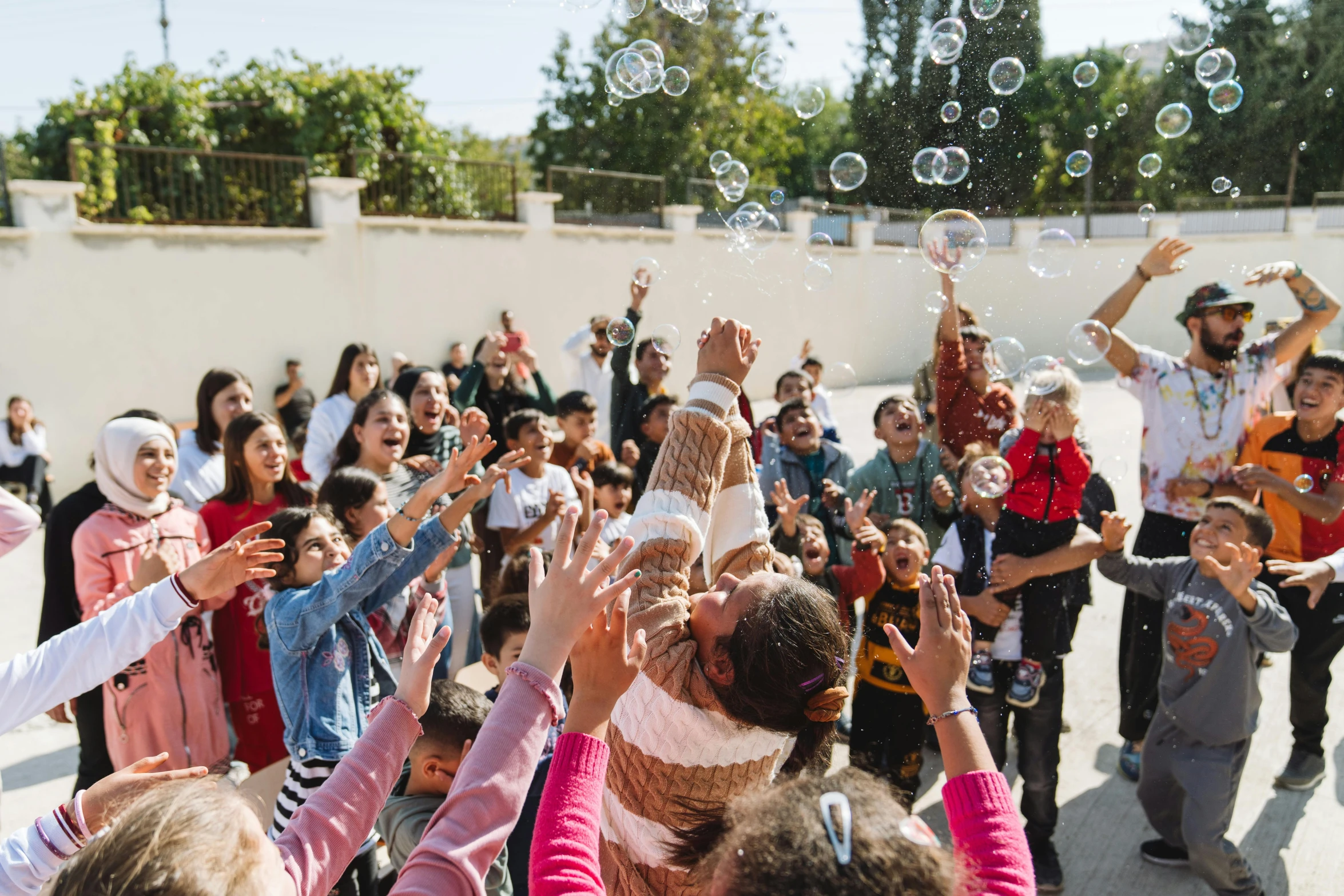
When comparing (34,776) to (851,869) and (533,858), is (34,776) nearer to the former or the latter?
(533,858)

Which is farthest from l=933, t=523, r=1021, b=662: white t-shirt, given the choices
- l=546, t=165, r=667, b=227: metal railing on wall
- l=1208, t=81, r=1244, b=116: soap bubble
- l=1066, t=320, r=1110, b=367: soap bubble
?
l=546, t=165, r=667, b=227: metal railing on wall

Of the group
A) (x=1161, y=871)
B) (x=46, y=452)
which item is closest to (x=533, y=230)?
(x=46, y=452)

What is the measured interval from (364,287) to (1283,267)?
8.63m

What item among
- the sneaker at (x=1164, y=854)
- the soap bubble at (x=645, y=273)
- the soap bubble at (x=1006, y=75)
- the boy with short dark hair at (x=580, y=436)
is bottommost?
the sneaker at (x=1164, y=854)

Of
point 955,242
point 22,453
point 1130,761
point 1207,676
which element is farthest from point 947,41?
point 22,453

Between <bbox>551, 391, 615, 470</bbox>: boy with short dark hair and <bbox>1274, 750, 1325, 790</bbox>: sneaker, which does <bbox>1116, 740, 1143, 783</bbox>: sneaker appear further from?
<bbox>551, 391, 615, 470</bbox>: boy with short dark hair

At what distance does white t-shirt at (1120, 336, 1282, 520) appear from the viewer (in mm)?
3562

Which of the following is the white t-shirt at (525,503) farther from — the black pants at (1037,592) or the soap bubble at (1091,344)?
the soap bubble at (1091,344)

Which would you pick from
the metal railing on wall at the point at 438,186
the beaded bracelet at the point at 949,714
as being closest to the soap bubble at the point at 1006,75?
the beaded bracelet at the point at 949,714

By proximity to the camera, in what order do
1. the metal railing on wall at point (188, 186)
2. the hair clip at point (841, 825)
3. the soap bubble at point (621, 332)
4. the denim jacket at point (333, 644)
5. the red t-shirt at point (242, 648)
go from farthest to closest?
the metal railing on wall at point (188, 186) → the soap bubble at point (621, 332) → the red t-shirt at point (242, 648) → the denim jacket at point (333, 644) → the hair clip at point (841, 825)

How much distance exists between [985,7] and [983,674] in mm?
2454

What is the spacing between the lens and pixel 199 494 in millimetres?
3777

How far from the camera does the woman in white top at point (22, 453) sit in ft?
23.5

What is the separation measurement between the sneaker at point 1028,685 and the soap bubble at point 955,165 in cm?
188
